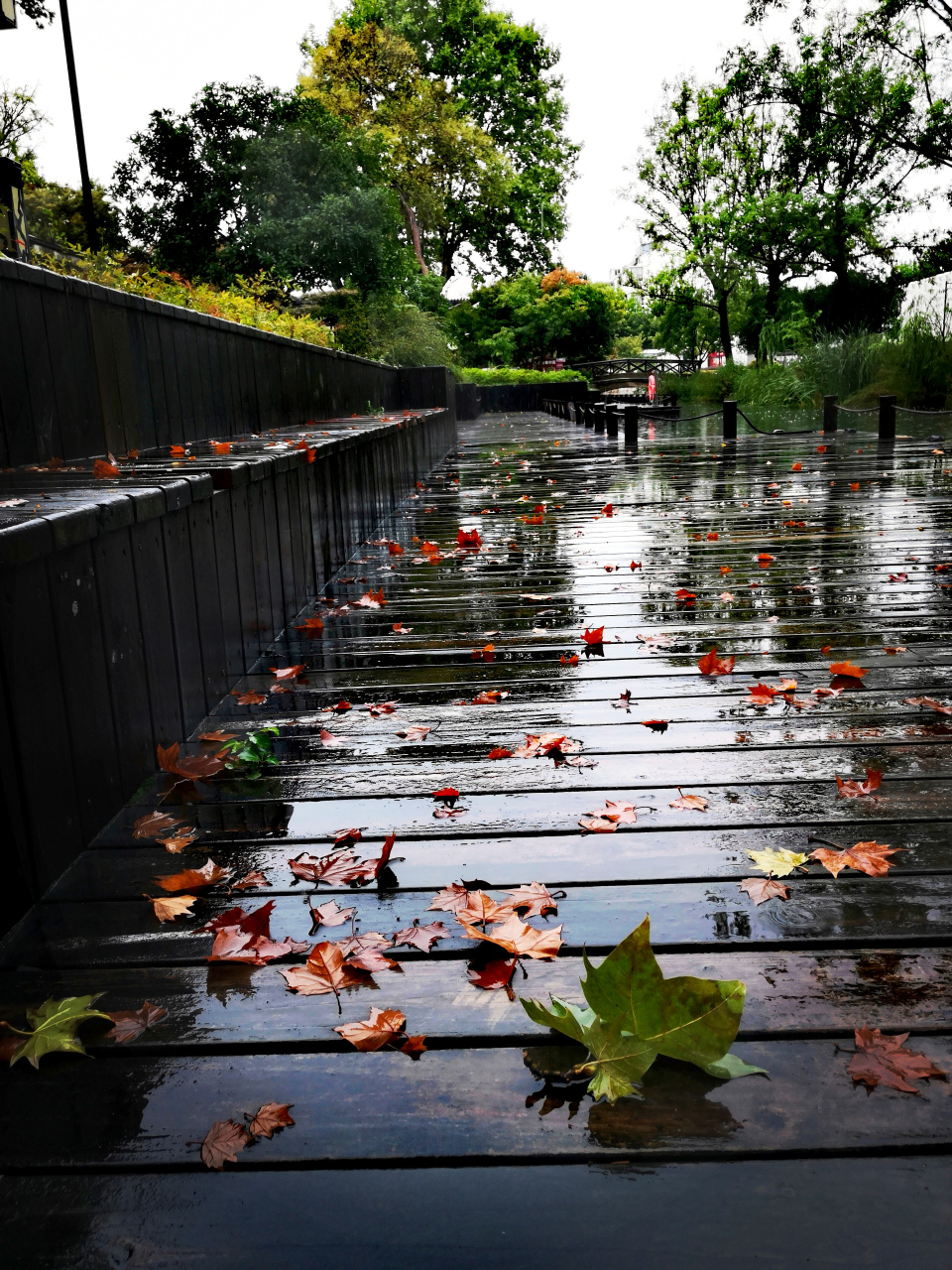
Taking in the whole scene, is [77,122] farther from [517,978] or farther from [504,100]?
[504,100]

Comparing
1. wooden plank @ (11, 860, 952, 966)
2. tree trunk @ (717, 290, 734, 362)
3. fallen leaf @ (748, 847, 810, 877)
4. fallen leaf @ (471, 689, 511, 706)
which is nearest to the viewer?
wooden plank @ (11, 860, 952, 966)

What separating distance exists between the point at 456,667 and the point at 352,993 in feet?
6.32

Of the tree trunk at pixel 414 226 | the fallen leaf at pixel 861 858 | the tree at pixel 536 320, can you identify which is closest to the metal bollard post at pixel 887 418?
the fallen leaf at pixel 861 858

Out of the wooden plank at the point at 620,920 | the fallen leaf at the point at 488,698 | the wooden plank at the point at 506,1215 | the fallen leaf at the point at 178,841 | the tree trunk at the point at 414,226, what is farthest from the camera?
the tree trunk at the point at 414,226

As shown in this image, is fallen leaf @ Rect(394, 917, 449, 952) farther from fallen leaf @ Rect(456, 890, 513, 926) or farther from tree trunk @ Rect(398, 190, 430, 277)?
tree trunk @ Rect(398, 190, 430, 277)

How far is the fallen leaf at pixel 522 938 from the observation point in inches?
63.3

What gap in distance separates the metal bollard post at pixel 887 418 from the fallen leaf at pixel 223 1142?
12.6 meters

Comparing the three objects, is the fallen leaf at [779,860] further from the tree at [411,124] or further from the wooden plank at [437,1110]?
the tree at [411,124]

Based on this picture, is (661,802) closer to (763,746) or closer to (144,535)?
(763,746)

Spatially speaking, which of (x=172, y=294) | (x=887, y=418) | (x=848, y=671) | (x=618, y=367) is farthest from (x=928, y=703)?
(x=618, y=367)

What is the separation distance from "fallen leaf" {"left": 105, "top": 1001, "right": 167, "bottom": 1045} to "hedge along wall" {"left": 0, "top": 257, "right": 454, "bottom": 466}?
2.00 m

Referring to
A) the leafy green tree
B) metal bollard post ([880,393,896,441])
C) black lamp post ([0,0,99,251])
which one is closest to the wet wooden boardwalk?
metal bollard post ([880,393,896,441])

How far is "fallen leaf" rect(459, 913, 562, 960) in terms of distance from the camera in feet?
5.28

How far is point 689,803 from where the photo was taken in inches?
85.6
